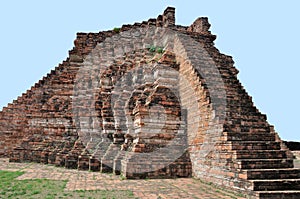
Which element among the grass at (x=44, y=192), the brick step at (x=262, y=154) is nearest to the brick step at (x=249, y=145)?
the brick step at (x=262, y=154)

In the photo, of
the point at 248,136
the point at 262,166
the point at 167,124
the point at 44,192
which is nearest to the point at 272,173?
the point at 262,166

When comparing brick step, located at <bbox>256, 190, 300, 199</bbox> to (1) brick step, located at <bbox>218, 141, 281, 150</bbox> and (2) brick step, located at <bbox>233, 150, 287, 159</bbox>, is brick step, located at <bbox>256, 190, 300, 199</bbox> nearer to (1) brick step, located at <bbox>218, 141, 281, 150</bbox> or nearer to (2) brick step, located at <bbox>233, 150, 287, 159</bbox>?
(2) brick step, located at <bbox>233, 150, 287, 159</bbox>

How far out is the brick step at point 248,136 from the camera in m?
6.73

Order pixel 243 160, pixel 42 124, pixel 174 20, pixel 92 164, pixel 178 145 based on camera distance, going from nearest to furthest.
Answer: pixel 243 160 → pixel 178 145 → pixel 92 164 → pixel 42 124 → pixel 174 20

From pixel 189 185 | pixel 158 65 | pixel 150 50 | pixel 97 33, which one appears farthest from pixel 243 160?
pixel 97 33

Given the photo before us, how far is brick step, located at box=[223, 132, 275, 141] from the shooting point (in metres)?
6.73

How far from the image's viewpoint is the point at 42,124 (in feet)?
43.0

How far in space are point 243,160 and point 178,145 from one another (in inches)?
117

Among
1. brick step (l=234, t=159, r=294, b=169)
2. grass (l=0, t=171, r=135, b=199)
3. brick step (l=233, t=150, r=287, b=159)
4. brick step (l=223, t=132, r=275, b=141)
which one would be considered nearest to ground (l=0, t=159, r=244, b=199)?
grass (l=0, t=171, r=135, b=199)

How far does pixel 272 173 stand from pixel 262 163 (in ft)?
1.08

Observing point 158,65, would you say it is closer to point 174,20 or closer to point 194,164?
point 194,164

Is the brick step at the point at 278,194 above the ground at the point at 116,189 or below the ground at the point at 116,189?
above

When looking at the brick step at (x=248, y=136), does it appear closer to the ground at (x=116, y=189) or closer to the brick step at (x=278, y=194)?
the ground at (x=116, y=189)

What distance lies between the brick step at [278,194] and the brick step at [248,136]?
5.10ft
